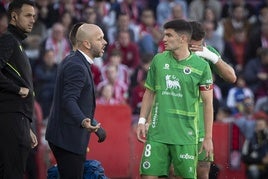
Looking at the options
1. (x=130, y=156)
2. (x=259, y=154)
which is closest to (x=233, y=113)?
(x=259, y=154)

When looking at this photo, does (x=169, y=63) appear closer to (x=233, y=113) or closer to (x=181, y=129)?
(x=181, y=129)

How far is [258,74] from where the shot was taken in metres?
19.3

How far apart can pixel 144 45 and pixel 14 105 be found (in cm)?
1011

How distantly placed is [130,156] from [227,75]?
558 centimetres

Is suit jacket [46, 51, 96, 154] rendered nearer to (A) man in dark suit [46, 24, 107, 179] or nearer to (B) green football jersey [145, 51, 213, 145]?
(A) man in dark suit [46, 24, 107, 179]

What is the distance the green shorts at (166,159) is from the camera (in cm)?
1038

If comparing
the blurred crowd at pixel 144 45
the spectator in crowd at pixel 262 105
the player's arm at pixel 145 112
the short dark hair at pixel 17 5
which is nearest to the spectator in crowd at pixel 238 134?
the blurred crowd at pixel 144 45

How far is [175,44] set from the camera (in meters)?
10.5

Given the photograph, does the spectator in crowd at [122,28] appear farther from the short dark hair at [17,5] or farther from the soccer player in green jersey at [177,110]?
the short dark hair at [17,5]

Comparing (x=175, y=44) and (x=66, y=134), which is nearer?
(x=66, y=134)

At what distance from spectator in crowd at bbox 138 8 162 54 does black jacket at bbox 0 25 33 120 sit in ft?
32.2

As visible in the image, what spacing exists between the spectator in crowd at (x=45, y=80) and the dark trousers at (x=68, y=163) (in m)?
7.31

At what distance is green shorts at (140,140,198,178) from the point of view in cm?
1038

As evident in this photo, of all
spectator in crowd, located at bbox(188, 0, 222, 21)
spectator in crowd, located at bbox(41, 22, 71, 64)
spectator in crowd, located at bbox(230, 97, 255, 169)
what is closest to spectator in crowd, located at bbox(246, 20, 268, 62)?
spectator in crowd, located at bbox(188, 0, 222, 21)
